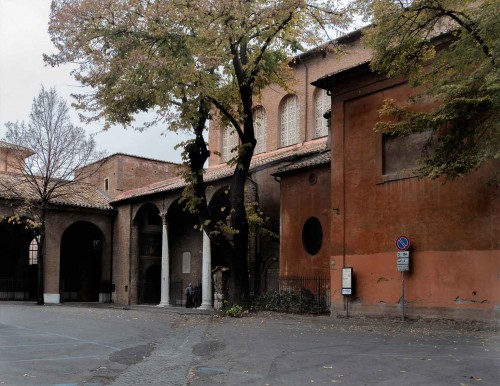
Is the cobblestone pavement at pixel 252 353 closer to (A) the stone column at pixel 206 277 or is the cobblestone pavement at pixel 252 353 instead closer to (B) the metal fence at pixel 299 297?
(B) the metal fence at pixel 299 297

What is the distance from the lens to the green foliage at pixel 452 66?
11.8 m

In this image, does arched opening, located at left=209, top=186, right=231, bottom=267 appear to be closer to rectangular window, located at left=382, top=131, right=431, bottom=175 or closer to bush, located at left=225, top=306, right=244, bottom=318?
bush, located at left=225, top=306, right=244, bottom=318

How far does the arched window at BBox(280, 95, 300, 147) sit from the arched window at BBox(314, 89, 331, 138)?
4.43ft

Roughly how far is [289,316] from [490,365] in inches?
422

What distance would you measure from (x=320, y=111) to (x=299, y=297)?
11.2 metres

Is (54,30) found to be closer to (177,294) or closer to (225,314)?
(225,314)

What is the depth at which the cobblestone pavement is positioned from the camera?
810 centimetres

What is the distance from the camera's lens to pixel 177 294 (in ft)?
112

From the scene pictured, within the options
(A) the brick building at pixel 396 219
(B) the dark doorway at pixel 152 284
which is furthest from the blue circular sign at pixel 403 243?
(B) the dark doorway at pixel 152 284

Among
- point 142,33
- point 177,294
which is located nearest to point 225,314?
point 142,33

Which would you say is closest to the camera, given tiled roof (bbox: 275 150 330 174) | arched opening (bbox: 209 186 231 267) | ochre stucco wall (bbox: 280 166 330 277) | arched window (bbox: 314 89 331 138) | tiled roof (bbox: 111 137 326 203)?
ochre stucco wall (bbox: 280 166 330 277)

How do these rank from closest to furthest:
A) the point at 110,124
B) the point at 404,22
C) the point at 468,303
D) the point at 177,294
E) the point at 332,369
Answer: the point at 332,369, the point at 404,22, the point at 468,303, the point at 110,124, the point at 177,294

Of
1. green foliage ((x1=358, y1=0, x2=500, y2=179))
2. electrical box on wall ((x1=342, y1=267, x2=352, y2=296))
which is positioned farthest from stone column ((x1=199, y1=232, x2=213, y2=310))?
green foliage ((x1=358, y1=0, x2=500, y2=179))

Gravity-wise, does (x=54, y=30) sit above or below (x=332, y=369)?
above
